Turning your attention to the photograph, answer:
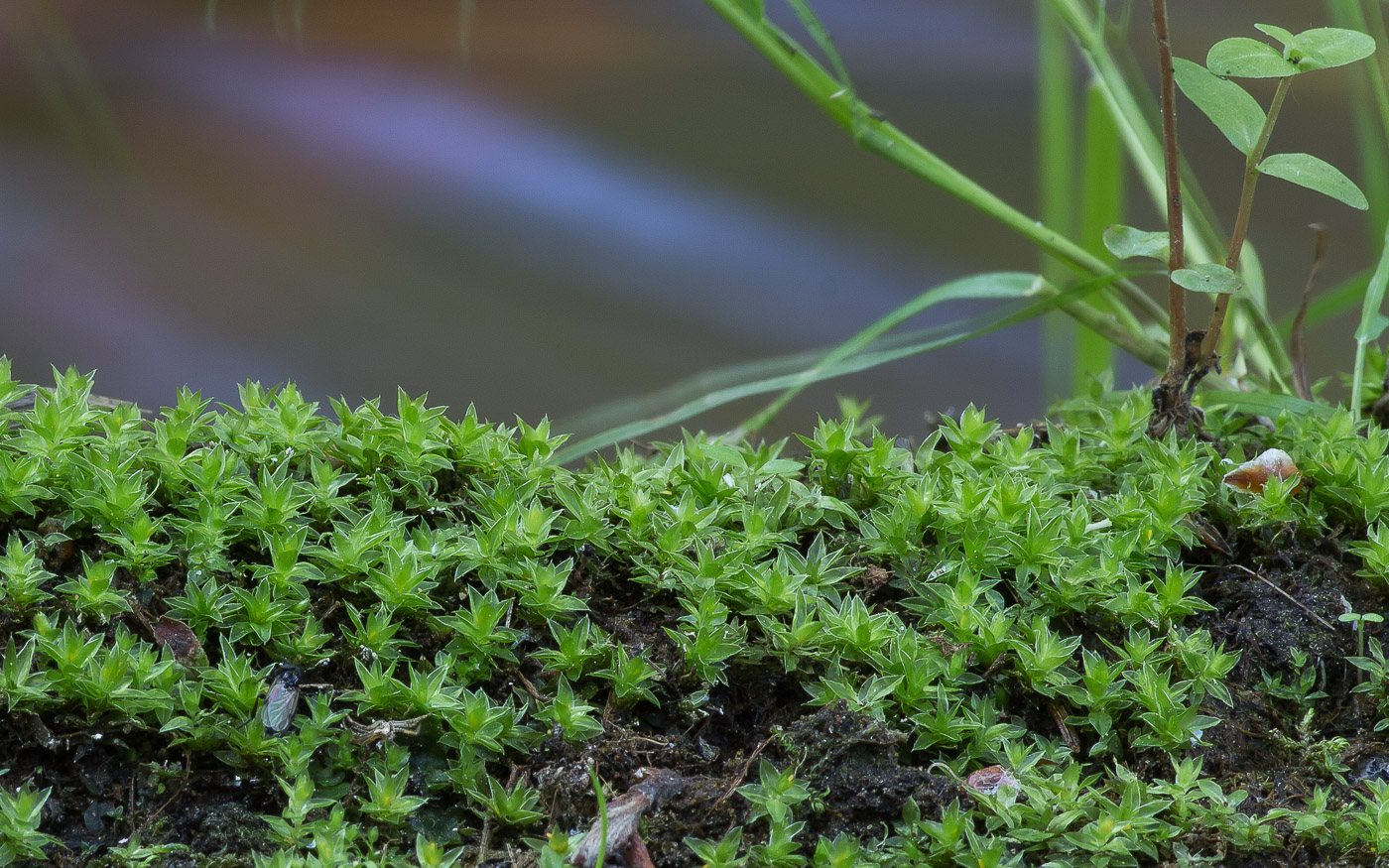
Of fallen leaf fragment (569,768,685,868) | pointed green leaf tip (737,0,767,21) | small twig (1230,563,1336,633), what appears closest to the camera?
fallen leaf fragment (569,768,685,868)

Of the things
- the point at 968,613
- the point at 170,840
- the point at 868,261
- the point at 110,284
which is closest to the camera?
the point at 170,840

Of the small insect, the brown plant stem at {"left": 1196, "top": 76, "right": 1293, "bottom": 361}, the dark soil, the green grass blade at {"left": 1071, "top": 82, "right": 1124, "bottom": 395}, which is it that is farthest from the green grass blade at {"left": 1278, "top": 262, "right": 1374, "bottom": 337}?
the small insect

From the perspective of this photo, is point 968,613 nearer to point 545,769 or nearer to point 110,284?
point 545,769

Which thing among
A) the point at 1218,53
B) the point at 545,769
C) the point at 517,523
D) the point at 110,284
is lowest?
the point at 545,769

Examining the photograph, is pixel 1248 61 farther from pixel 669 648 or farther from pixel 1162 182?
pixel 669 648

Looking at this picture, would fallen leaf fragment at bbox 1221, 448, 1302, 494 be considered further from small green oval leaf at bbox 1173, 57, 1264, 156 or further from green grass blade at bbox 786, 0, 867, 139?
green grass blade at bbox 786, 0, 867, 139

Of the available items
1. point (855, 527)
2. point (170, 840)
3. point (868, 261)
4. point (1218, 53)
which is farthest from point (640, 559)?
point (868, 261)

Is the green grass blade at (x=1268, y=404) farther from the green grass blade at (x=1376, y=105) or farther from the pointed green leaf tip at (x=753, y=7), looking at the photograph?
the pointed green leaf tip at (x=753, y=7)

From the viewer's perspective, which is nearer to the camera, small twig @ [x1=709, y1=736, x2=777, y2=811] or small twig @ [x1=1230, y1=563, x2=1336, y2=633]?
small twig @ [x1=709, y1=736, x2=777, y2=811]
